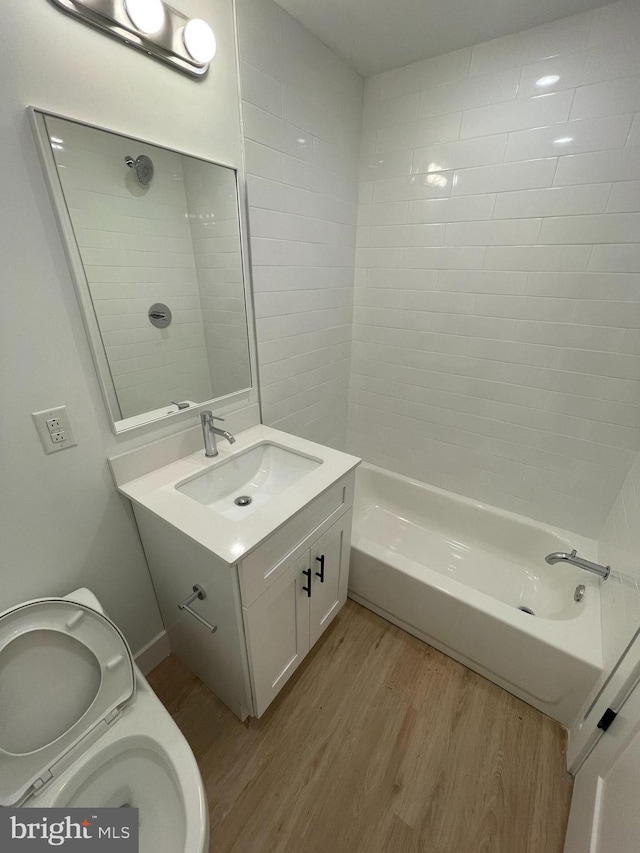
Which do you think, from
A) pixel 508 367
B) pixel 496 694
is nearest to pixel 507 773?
pixel 496 694

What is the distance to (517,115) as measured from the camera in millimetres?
1280

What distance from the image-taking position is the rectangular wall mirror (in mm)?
856

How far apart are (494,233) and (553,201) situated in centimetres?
21

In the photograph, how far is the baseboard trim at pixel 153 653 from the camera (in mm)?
1333

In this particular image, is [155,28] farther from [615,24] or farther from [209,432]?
[615,24]

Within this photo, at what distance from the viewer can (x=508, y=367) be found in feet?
5.16

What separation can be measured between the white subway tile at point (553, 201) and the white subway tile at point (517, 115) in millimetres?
222

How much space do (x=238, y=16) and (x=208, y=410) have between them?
122 centimetres

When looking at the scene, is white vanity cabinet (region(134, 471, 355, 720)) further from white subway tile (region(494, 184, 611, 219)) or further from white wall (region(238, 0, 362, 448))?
white subway tile (region(494, 184, 611, 219))

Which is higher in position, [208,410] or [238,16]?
[238,16]

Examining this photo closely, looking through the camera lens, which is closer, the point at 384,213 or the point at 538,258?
the point at 538,258

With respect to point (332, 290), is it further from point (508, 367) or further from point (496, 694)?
point (496, 694)

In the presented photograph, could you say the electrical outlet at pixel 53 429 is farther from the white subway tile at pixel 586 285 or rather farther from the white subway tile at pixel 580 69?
the white subway tile at pixel 580 69

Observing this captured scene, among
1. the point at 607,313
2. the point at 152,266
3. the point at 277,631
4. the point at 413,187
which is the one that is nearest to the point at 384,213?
the point at 413,187
